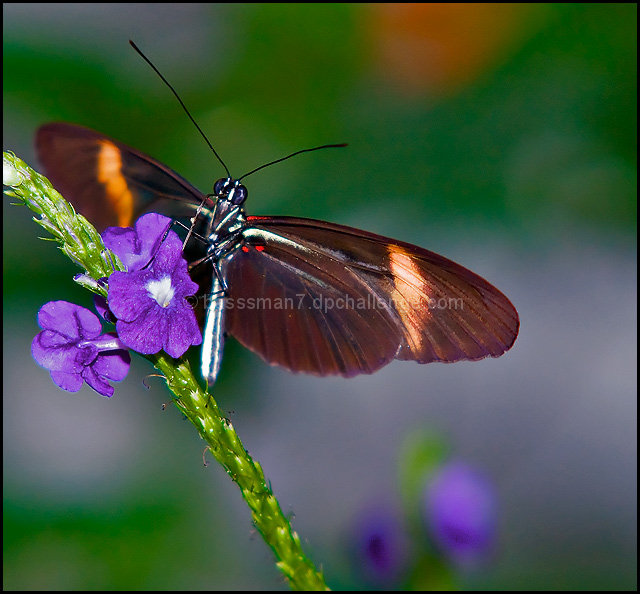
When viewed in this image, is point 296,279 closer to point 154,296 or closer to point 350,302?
point 350,302

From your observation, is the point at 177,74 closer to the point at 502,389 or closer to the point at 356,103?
the point at 356,103

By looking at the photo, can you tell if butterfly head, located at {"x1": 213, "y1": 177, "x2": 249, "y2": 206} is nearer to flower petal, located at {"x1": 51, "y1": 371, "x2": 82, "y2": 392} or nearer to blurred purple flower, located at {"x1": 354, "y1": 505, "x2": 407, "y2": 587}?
flower petal, located at {"x1": 51, "y1": 371, "x2": 82, "y2": 392}

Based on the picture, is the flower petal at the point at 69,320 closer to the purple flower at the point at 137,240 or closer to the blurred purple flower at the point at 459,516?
the purple flower at the point at 137,240

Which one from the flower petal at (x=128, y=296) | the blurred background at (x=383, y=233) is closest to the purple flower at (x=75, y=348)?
the flower petal at (x=128, y=296)

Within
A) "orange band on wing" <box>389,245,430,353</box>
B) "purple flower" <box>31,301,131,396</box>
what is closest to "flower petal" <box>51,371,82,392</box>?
"purple flower" <box>31,301,131,396</box>

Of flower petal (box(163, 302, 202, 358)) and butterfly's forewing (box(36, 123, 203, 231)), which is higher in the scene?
butterfly's forewing (box(36, 123, 203, 231))

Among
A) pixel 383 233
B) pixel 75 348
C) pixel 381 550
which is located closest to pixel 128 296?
pixel 75 348
